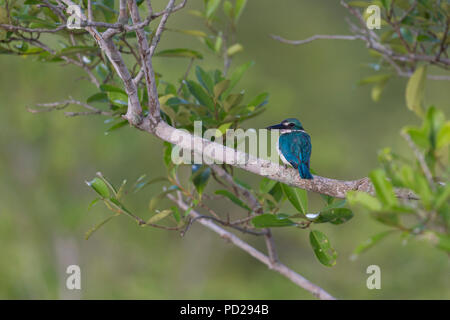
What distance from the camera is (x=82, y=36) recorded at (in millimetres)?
2281

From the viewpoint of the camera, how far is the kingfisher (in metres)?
2.02

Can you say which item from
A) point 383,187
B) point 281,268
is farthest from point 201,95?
point 383,187

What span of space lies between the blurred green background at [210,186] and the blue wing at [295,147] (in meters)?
3.11

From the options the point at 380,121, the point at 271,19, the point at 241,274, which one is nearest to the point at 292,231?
the point at 241,274

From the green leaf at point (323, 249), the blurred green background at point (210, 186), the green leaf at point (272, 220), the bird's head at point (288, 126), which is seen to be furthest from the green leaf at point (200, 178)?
the blurred green background at point (210, 186)

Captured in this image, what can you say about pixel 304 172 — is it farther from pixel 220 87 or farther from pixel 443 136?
pixel 443 136

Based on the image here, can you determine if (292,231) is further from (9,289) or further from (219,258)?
(9,289)

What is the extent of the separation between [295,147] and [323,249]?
0.70 metres

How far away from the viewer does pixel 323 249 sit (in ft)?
5.69

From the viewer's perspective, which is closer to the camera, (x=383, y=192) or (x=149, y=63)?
(x=383, y=192)

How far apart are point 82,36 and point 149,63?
845mm

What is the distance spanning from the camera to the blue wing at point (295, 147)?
214cm

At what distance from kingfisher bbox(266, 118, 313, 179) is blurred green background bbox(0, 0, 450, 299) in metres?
2.96

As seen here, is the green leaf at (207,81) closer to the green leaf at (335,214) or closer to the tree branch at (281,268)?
the tree branch at (281,268)
